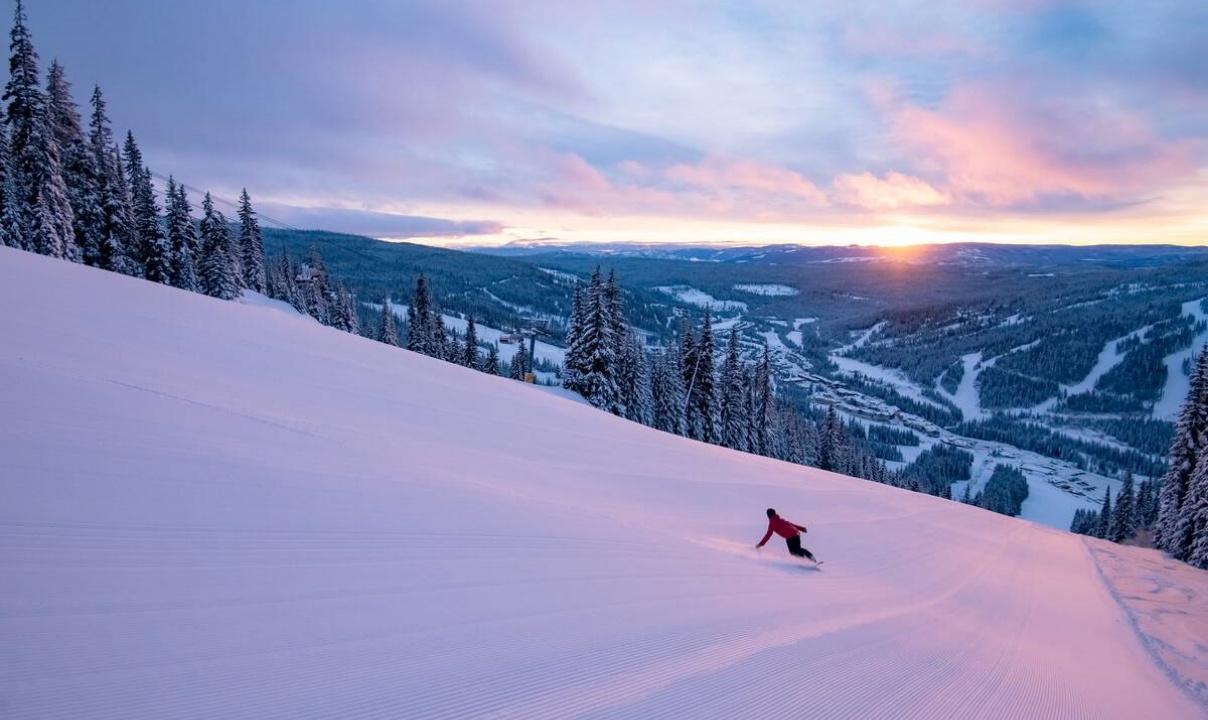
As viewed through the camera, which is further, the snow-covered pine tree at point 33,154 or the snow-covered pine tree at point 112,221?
the snow-covered pine tree at point 112,221

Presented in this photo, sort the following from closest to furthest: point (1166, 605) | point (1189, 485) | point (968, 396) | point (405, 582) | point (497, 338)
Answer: point (405, 582) → point (1166, 605) → point (1189, 485) → point (497, 338) → point (968, 396)

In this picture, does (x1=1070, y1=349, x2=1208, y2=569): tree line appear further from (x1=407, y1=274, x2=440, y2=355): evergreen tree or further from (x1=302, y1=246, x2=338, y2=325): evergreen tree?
(x1=302, y1=246, x2=338, y2=325): evergreen tree

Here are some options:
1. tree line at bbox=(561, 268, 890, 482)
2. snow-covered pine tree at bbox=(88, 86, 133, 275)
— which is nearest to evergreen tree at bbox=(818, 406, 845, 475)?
tree line at bbox=(561, 268, 890, 482)

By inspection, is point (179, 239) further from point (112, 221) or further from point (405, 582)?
point (405, 582)

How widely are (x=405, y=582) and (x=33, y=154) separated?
38.8 m

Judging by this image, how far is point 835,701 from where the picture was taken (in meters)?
5.25

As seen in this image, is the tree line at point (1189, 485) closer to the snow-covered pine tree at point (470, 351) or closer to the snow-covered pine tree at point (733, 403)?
the snow-covered pine tree at point (733, 403)

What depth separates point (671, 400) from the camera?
38.2 meters

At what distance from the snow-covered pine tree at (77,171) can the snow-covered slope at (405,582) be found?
27394mm

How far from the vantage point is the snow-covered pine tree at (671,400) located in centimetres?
3797

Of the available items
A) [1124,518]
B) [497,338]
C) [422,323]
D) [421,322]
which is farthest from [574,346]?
[497,338]

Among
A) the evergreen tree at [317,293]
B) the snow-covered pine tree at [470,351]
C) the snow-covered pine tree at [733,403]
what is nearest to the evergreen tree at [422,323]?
the snow-covered pine tree at [470,351]

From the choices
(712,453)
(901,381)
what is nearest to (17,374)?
(712,453)

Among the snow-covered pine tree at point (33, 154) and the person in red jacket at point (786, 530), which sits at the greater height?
the snow-covered pine tree at point (33, 154)
